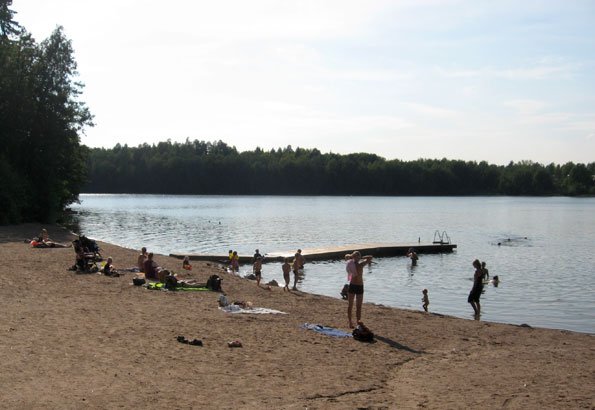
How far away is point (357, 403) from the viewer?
9.59 meters

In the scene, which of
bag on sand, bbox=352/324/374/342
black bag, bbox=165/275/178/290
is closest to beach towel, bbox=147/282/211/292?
black bag, bbox=165/275/178/290

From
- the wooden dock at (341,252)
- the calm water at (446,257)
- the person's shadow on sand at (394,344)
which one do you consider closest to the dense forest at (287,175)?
the calm water at (446,257)

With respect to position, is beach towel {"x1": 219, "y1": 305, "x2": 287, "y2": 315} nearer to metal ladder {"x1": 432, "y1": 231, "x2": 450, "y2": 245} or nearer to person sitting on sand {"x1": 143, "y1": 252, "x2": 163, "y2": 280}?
person sitting on sand {"x1": 143, "y1": 252, "x2": 163, "y2": 280}

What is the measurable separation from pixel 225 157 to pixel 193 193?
1472 centimetres

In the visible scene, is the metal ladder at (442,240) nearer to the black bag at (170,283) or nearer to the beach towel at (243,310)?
the black bag at (170,283)

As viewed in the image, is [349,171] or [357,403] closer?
[357,403]

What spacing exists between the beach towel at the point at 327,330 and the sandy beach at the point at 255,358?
31 cm

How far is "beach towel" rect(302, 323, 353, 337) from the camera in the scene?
569 inches

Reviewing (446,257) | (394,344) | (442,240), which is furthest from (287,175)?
(394,344)

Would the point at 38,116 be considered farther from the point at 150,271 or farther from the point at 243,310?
the point at 243,310

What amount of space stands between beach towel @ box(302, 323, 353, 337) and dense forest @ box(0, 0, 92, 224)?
3167 cm

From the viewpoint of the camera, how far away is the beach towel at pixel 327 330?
14.5 meters

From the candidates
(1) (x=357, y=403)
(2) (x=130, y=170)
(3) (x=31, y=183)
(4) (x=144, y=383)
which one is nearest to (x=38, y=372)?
(4) (x=144, y=383)

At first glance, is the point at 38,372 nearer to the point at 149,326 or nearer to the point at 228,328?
the point at 149,326
